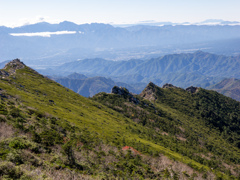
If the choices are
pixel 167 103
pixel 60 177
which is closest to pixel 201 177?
pixel 60 177

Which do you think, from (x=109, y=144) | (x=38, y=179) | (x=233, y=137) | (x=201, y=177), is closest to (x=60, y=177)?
(x=38, y=179)

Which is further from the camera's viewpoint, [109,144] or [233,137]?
[233,137]

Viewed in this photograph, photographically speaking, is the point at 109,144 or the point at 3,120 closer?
the point at 3,120

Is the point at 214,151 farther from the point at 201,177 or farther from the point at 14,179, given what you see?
the point at 14,179

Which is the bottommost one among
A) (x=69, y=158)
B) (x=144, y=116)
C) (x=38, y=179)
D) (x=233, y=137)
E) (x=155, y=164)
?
(x=233, y=137)

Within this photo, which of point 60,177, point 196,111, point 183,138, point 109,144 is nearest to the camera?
point 60,177

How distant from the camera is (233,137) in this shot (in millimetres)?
136750

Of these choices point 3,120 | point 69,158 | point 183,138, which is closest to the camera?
point 69,158

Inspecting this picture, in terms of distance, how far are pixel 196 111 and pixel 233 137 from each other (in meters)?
44.1

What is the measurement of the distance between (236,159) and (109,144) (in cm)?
8122

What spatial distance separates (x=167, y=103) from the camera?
183 meters

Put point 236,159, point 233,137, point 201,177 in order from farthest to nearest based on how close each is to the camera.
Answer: point 233,137 < point 236,159 < point 201,177

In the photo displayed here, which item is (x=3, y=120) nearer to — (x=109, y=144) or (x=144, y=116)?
(x=109, y=144)

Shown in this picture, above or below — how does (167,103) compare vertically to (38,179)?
below
